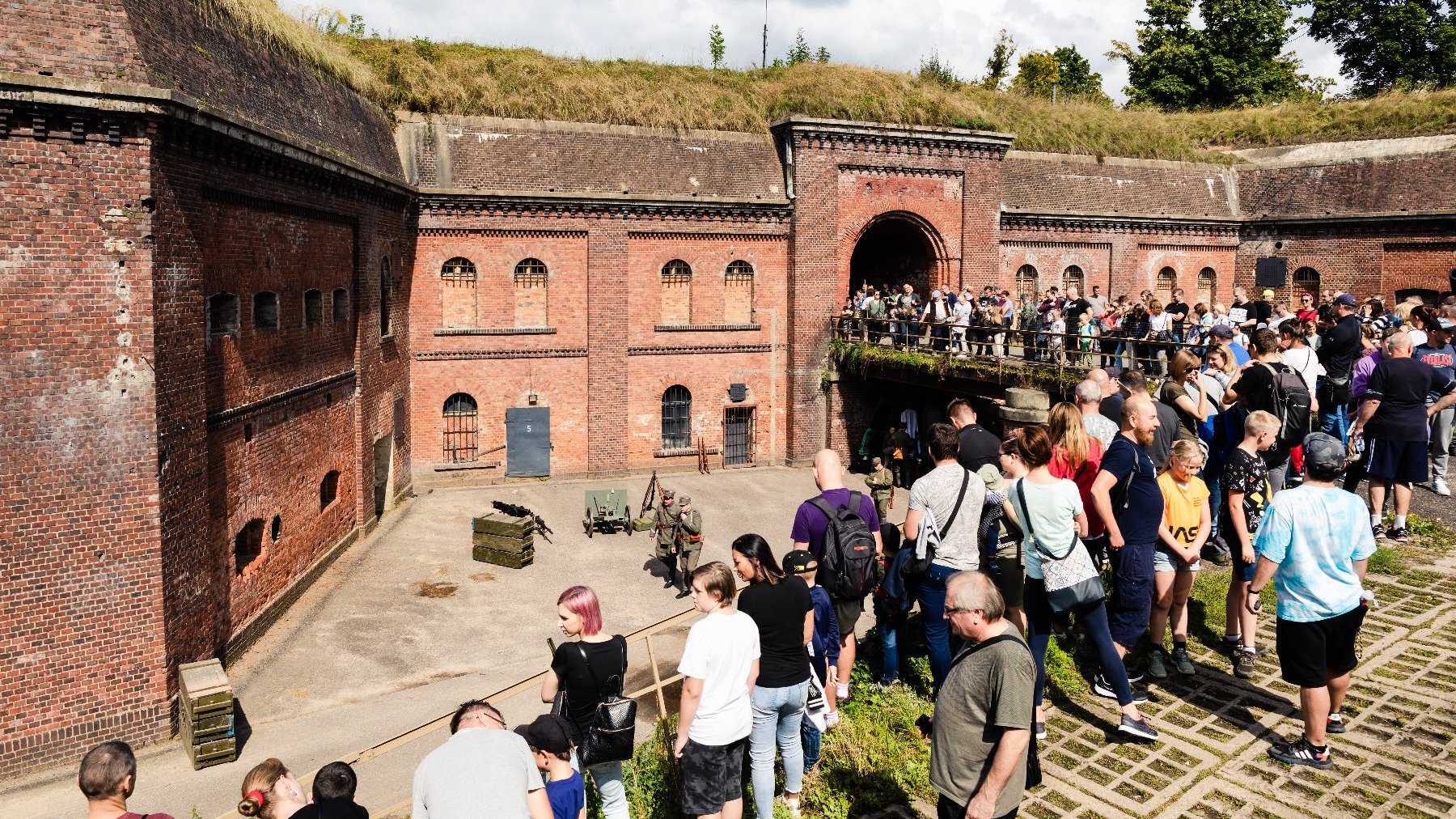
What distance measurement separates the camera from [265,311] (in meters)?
14.2

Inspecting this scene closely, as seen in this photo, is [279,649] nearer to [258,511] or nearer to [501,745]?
[258,511]

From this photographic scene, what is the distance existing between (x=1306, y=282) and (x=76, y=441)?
101 feet

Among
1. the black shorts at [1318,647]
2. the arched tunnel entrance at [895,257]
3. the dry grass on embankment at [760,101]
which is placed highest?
the dry grass on embankment at [760,101]

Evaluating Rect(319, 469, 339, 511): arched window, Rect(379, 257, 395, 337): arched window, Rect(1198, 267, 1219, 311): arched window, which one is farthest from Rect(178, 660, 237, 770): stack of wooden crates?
Rect(1198, 267, 1219, 311): arched window

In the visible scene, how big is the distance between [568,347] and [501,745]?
1935 cm

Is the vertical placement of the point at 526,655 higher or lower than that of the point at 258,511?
lower

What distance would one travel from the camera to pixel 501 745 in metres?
4.64

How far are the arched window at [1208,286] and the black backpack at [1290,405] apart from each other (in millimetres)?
22987

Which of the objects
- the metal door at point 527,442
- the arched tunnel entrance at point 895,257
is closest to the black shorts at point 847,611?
the metal door at point 527,442

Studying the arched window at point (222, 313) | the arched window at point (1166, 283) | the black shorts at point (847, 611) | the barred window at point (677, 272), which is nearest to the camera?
the black shorts at point (847, 611)

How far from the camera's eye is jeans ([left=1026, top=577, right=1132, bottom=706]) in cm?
660

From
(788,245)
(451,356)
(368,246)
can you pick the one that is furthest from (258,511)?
(788,245)

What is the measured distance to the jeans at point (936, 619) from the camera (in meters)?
7.10

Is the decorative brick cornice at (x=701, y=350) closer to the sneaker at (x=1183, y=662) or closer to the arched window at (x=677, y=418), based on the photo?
the arched window at (x=677, y=418)
